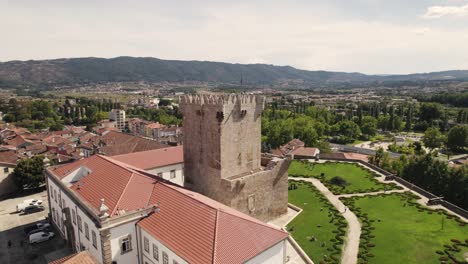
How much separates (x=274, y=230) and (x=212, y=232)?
243 inches

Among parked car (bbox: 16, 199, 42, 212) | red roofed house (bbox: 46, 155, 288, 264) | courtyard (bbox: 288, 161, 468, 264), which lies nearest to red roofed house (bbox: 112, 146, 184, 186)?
red roofed house (bbox: 46, 155, 288, 264)

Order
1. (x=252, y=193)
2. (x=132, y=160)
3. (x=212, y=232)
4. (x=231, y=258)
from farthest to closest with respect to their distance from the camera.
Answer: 1. (x=132, y=160)
2. (x=252, y=193)
3. (x=212, y=232)
4. (x=231, y=258)

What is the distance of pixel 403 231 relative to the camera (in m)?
42.7

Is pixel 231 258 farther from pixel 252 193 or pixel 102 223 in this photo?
pixel 252 193

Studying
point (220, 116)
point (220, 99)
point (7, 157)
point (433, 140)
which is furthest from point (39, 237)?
point (433, 140)

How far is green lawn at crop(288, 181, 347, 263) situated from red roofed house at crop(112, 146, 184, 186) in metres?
20.1

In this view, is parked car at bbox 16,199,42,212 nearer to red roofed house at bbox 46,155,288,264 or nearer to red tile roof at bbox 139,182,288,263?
red roofed house at bbox 46,155,288,264

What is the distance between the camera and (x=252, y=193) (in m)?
40.2

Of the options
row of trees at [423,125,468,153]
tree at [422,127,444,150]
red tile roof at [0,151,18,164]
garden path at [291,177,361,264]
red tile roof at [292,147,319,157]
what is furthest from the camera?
tree at [422,127,444,150]

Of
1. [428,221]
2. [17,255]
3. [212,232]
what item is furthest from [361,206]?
[17,255]

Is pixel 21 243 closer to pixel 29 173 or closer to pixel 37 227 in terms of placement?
pixel 37 227

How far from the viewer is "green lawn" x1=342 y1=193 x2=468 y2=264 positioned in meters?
36.5

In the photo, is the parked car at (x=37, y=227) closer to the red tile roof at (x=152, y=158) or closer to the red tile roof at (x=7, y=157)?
the red tile roof at (x=152, y=158)

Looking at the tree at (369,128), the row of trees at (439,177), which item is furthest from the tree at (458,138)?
A: the row of trees at (439,177)
